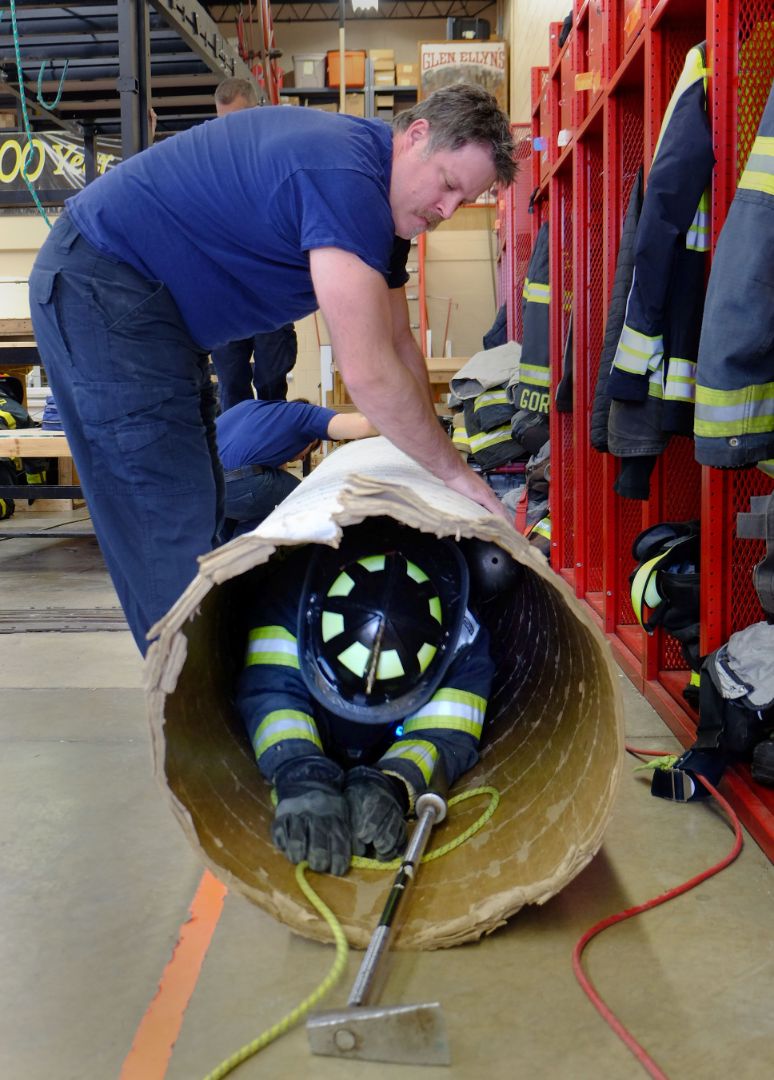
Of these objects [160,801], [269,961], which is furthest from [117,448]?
[269,961]

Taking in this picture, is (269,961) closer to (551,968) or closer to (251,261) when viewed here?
(551,968)

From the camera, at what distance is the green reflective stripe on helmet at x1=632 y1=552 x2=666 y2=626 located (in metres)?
2.87

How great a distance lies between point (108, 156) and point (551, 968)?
6464 mm

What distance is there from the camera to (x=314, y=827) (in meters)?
1.79

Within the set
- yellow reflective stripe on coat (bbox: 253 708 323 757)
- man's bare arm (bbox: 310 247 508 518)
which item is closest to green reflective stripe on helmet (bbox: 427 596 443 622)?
man's bare arm (bbox: 310 247 508 518)

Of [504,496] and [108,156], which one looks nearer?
[504,496]

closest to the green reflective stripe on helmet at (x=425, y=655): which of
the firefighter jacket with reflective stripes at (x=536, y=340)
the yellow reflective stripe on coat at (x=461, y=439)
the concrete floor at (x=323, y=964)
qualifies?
the concrete floor at (x=323, y=964)

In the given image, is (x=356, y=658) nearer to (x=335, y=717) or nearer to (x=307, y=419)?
(x=335, y=717)

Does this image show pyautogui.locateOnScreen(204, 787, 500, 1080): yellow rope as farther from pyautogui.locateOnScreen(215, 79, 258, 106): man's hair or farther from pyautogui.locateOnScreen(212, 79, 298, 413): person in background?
pyautogui.locateOnScreen(215, 79, 258, 106): man's hair

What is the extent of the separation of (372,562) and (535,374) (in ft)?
11.6

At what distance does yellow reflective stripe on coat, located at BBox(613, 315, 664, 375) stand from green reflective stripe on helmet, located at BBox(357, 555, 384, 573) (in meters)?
1.17

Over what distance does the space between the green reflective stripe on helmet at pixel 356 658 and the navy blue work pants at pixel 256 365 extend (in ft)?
10.0

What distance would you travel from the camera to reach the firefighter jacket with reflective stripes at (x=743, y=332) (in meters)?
2.04

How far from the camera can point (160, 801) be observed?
2.45 metres
